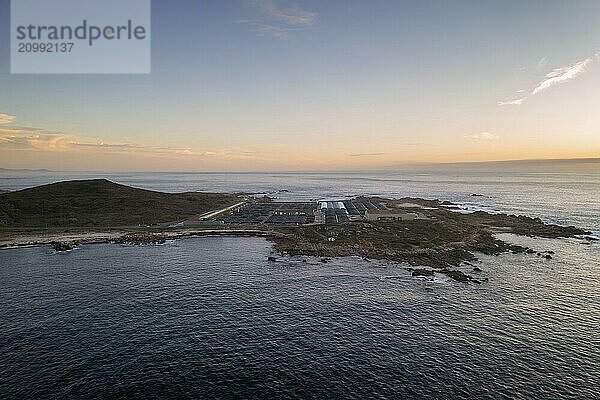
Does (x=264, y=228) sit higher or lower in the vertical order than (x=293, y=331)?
higher

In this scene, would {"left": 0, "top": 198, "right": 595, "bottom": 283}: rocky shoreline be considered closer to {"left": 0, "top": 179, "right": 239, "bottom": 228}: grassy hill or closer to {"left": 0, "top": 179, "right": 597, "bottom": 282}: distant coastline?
{"left": 0, "top": 179, "right": 597, "bottom": 282}: distant coastline

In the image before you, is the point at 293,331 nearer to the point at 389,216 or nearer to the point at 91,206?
the point at 389,216

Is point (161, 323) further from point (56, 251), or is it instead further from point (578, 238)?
point (578, 238)

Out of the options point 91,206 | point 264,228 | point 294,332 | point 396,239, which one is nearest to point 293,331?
point 294,332

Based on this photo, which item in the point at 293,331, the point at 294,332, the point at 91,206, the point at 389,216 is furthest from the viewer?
the point at 91,206

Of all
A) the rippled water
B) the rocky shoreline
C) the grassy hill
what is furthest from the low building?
the grassy hill

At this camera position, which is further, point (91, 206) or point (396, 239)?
point (91, 206)
